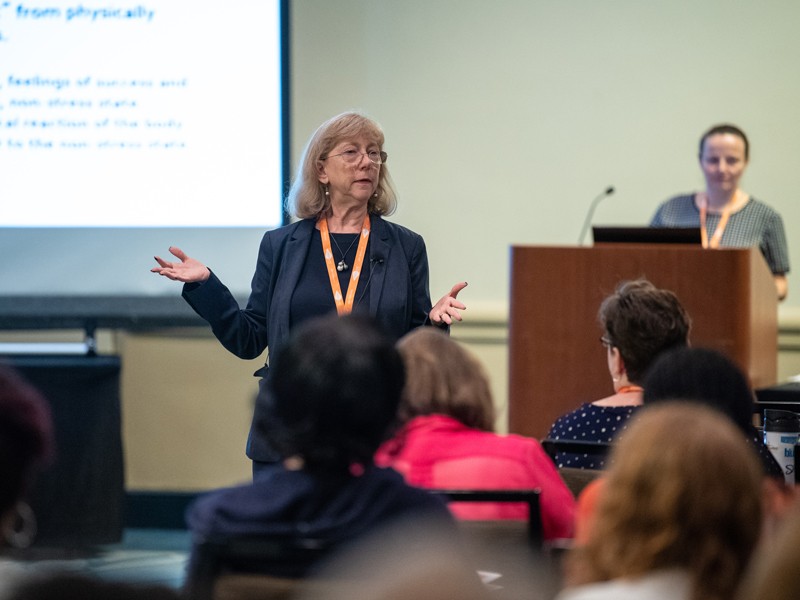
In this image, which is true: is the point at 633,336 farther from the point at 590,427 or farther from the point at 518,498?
the point at 518,498

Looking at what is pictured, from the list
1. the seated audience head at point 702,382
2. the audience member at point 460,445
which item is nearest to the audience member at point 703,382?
the seated audience head at point 702,382

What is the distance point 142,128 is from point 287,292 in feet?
7.67

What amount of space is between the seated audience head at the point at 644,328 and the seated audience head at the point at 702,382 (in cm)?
87

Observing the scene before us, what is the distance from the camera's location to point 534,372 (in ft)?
11.9

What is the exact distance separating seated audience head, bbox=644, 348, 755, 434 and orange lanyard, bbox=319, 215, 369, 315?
142cm

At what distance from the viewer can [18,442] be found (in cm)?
140

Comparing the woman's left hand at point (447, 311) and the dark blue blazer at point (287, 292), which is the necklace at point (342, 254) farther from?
the woman's left hand at point (447, 311)

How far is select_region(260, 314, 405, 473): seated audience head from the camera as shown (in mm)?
1646

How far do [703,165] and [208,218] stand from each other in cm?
228

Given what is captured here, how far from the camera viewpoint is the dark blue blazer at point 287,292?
339cm

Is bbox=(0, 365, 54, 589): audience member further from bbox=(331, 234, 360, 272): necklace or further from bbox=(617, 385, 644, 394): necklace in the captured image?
bbox=(331, 234, 360, 272): necklace

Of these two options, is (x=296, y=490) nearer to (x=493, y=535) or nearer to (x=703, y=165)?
(x=493, y=535)

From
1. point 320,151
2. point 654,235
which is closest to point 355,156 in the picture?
point 320,151

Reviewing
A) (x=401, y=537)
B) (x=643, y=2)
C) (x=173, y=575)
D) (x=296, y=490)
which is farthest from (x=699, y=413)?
(x=643, y=2)
